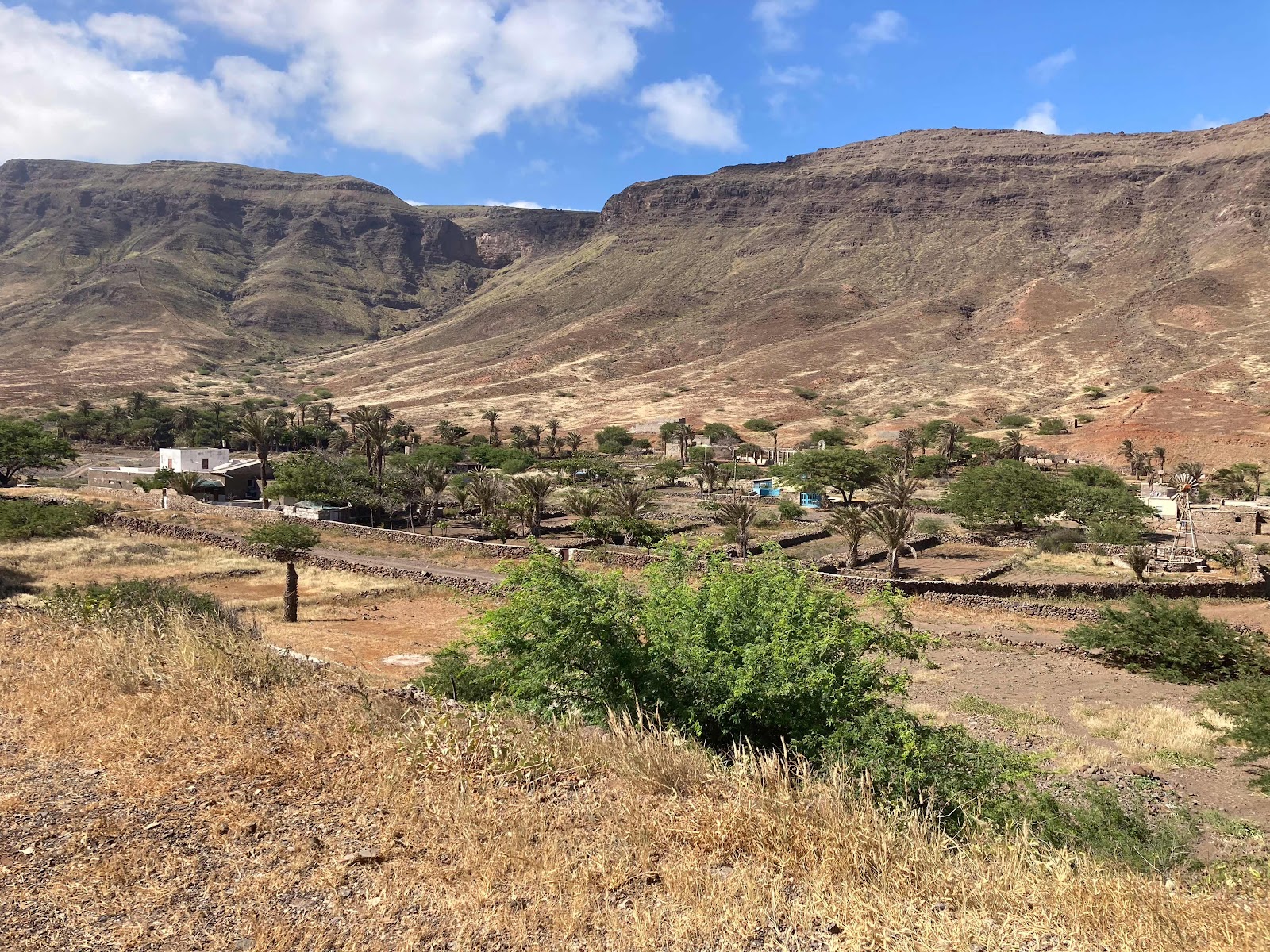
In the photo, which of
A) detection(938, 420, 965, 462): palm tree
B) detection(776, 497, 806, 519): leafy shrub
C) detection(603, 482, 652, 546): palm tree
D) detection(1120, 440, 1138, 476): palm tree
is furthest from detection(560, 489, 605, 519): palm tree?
detection(1120, 440, 1138, 476): palm tree

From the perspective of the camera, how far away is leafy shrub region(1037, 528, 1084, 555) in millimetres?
33906

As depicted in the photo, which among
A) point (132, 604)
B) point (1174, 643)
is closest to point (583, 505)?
point (1174, 643)

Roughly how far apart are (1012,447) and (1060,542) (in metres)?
29.0

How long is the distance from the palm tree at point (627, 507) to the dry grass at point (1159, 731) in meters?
21.3

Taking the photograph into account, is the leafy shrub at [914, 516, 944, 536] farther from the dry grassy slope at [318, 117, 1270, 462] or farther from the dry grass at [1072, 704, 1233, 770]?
the dry grassy slope at [318, 117, 1270, 462]

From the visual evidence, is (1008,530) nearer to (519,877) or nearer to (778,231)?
(519,877)

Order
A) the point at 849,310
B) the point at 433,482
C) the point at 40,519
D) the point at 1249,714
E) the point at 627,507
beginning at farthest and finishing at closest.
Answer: the point at 849,310 → the point at 433,482 → the point at 627,507 → the point at 40,519 → the point at 1249,714

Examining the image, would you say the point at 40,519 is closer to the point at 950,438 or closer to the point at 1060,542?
the point at 1060,542

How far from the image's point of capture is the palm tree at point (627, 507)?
34344 millimetres

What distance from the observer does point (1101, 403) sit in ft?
268

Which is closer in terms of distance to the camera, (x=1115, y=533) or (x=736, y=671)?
(x=736, y=671)

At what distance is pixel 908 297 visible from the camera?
140 meters

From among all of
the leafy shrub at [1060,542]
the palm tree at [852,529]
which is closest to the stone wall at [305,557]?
the palm tree at [852,529]

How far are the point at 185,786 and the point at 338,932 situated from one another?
2.03 m
